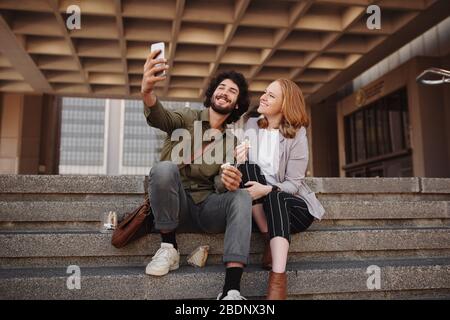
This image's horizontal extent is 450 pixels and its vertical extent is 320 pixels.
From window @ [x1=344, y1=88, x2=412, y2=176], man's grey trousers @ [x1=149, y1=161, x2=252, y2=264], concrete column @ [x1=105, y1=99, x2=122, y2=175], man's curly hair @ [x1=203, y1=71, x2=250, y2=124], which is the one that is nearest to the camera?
man's grey trousers @ [x1=149, y1=161, x2=252, y2=264]

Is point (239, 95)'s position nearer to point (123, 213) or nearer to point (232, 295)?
point (123, 213)

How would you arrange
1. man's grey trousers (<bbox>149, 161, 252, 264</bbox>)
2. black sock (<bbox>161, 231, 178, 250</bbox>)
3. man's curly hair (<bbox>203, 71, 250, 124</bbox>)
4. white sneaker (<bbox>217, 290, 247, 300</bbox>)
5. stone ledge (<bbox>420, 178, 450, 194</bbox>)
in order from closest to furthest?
1. white sneaker (<bbox>217, 290, 247, 300</bbox>)
2. man's grey trousers (<bbox>149, 161, 252, 264</bbox>)
3. black sock (<bbox>161, 231, 178, 250</bbox>)
4. man's curly hair (<bbox>203, 71, 250, 124</bbox>)
5. stone ledge (<bbox>420, 178, 450, 194</bbox>)

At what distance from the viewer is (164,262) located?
6.41 feet

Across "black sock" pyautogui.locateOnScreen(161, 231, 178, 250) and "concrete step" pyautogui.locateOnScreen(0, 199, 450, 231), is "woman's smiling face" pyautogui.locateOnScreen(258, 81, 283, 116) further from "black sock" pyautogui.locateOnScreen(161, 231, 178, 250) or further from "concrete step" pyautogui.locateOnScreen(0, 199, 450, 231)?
"black sock" pyautogui.locateOnScreen(161, 231, 178, 250)

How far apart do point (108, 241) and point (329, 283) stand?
48.9 inches

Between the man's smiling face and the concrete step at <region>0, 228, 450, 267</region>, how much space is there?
772 millimetres

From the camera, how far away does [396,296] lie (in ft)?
6.92

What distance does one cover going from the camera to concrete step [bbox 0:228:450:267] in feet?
7.05

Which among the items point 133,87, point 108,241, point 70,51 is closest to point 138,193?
point 108,241

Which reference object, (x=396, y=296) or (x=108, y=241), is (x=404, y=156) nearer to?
(x=396, y=296)

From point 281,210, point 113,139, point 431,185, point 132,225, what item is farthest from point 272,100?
point 113,139

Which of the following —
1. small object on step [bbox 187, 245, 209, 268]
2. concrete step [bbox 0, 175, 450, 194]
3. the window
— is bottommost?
small object on step [bbox 187, 245, 209, 268]

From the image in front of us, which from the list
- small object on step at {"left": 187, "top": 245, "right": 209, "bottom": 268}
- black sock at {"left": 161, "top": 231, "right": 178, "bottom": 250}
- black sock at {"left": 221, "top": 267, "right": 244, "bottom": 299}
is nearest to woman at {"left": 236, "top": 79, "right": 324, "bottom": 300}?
black sock at {"left": 221, "top": 267, "right": 244, "bottom": 299}

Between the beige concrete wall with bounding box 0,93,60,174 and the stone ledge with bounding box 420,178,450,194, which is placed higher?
the beige concrete wall with bounding box 0,93,60,174
